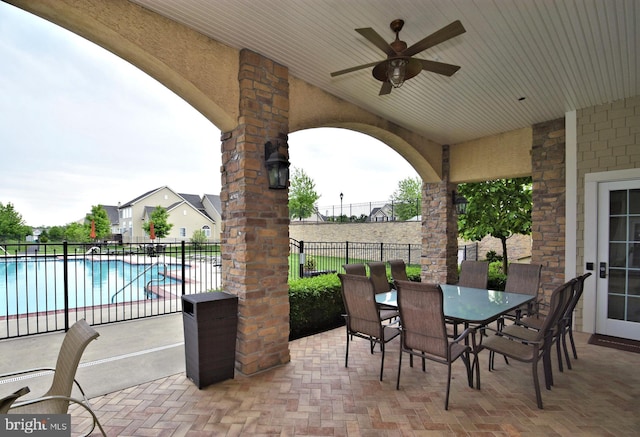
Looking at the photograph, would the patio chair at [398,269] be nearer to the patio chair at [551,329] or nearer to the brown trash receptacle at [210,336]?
the patio chair at [551,329]

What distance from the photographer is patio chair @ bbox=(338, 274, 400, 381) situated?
2986mm

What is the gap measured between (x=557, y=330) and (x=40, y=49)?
8.88 meters

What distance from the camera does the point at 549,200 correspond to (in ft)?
16.3

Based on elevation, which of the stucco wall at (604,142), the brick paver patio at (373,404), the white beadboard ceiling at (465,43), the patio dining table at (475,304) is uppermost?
the white beadboard ceiling at (465,43)

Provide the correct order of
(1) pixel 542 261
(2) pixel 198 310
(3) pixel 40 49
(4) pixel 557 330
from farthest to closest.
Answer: (3) pixel 40 49
(1) pixel 542 261
(4) pixel 557 330
(2) pixel 198 310

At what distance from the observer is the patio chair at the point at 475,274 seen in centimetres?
459

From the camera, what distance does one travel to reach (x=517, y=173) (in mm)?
5523

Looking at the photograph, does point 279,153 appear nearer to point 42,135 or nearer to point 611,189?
point 611,189

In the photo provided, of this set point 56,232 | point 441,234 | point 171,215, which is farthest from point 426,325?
point 171,215

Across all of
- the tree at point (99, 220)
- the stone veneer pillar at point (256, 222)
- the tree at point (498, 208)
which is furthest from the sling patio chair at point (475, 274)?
the tree at point (99, 220)

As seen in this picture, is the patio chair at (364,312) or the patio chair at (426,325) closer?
the patio chair at (426,325)

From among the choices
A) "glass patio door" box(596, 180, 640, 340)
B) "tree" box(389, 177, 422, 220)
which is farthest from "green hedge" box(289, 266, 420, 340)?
"tree" box(389, 177, 422, 220)

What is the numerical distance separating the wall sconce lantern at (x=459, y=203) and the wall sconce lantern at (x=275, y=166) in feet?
15.1

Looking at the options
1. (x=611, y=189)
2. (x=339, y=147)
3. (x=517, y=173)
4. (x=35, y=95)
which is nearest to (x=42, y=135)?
(x=35, y=95)
